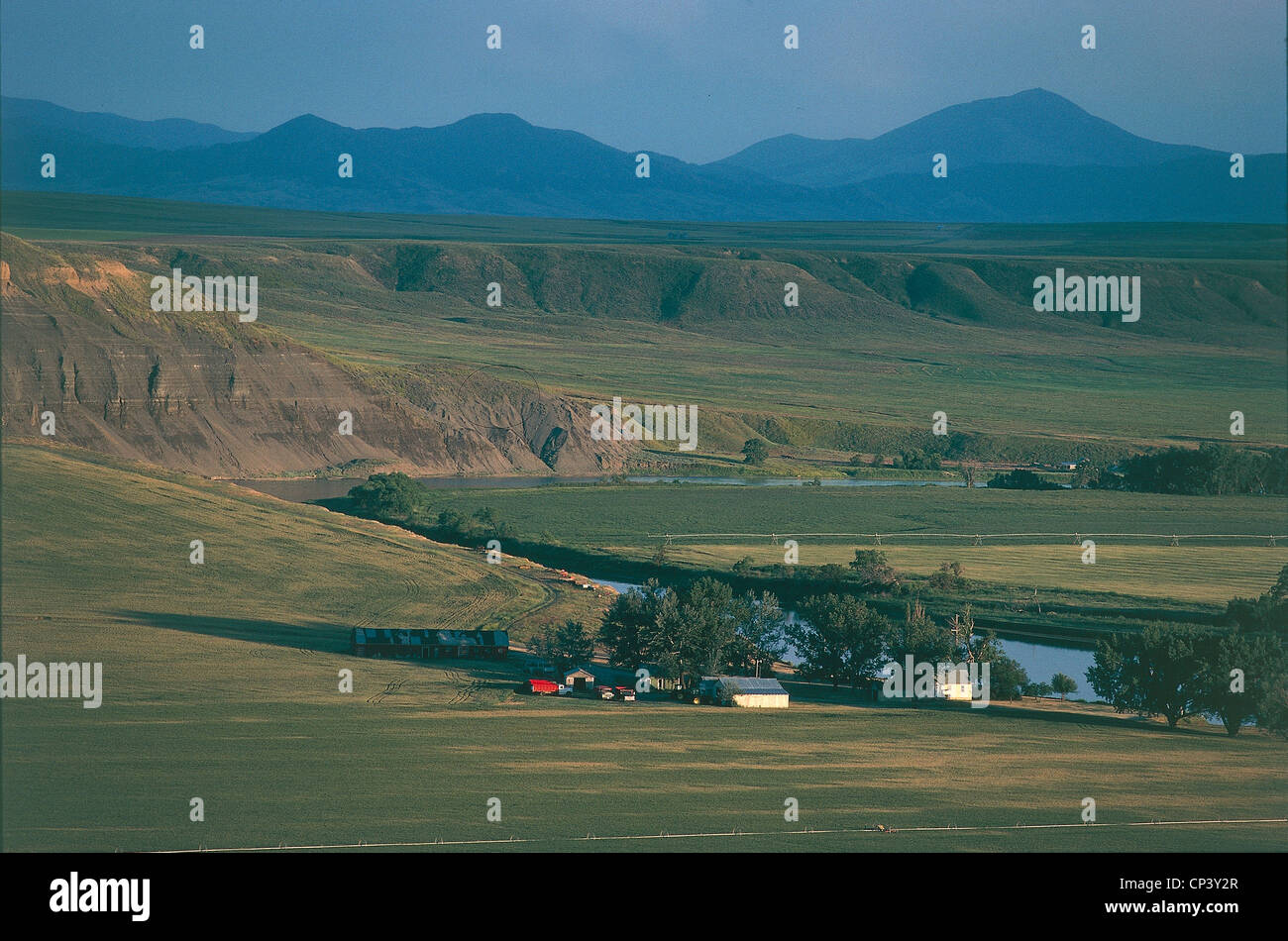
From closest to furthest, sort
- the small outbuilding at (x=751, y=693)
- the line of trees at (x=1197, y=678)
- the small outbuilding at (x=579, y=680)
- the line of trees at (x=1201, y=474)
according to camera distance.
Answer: the line of trees at (x=1197, y=678)
the small outbuilding at (x=751, y=693)
the small outbuilding at (x=579, y=680)
the line of trees at (x=1201, y=474)

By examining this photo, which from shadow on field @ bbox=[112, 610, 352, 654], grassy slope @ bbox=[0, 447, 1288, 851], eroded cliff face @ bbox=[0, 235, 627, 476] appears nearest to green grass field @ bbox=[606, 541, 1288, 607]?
grassy slope @ bbox=[0, 447, 1288, 851]

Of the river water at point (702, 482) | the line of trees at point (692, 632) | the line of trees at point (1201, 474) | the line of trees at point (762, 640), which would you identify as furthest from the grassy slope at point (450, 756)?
the line of trees at point (1201, 474)

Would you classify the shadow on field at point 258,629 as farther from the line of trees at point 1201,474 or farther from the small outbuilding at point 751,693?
the line of trees at point 1201,474

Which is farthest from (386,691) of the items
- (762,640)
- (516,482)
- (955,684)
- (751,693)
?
(516,482)

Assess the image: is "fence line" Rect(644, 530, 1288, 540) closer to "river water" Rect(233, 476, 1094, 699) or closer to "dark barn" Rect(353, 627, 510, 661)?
"river water" Rect(233, 476, 1094, 699)

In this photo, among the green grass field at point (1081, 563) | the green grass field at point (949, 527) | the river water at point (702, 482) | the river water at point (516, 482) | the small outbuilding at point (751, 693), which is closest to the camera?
the small outbuilding at point (751, 693)
